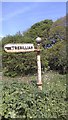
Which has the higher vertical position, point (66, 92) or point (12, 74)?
point (66, 92)

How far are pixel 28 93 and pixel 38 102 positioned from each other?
22cm

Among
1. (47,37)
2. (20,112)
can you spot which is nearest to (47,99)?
(20,112)

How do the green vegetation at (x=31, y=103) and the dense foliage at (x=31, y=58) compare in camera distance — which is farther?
the dense foliage at (x=31, y=58)

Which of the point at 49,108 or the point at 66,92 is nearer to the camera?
the point at 49,108

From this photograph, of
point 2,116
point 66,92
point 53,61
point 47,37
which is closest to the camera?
point 2,116

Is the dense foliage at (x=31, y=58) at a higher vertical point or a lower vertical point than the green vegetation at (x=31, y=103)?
lower

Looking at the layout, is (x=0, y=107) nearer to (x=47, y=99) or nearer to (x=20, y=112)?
(x=20, y=112)

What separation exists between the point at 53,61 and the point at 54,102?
5532mm

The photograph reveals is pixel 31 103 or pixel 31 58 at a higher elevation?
pixel 31 103

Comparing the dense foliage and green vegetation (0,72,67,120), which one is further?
the dense foliage

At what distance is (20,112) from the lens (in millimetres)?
3291

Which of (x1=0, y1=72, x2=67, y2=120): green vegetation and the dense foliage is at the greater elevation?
(x1=0, y1=72, x2=67, y2=120): green vegetation

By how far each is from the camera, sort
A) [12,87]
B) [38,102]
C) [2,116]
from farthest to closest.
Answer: [12,87] < [38,102] < [2,116]

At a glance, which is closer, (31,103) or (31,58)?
(31,103)
